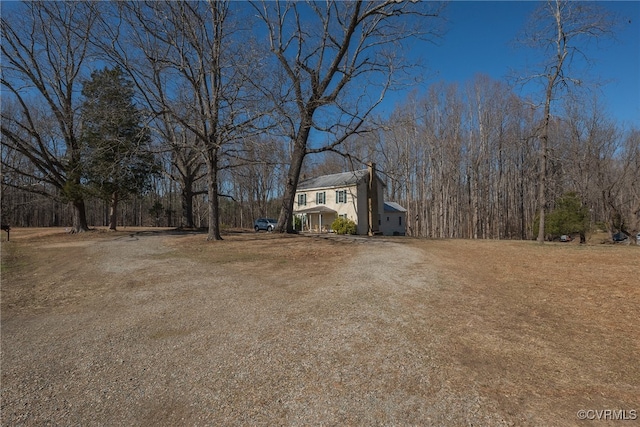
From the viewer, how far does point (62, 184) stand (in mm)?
20859

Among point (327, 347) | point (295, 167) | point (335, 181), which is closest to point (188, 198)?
point (295, 167)

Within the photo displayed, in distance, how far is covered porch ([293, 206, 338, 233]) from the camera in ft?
97.1

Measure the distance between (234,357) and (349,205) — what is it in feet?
82.2

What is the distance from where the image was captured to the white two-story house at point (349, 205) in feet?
92.6

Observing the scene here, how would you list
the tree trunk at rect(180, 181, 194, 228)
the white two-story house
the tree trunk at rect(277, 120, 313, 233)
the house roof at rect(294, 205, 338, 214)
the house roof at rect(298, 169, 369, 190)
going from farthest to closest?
the house roof at rect(294, 205, 338, 214), the white two-story house, the house roof at rect(298, 169, 369, 190), the tree trunk at rect(180, 181, 194, 228), the tree trunk at rect(277, 120, 313, 233)

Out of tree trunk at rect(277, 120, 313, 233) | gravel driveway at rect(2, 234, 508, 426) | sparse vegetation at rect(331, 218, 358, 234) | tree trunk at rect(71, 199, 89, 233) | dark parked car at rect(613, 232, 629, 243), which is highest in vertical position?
tree trunk at rect(277, 120, 313, 233)

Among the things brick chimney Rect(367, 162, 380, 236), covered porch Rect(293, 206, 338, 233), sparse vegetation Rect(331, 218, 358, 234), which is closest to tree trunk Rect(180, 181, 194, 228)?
covered porch Rect(293, 206, 338, 233)

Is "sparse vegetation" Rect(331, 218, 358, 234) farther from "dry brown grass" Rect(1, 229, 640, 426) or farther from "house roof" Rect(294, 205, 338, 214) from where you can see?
"dry brown grass" Rect(1, 229, 640, 426)

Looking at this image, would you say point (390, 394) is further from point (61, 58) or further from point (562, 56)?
point (61, 58)

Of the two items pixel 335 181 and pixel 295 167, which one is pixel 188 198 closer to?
pixel 295 167

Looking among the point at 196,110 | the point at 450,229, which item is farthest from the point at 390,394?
the point at 450,229

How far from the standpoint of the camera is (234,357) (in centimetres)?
372

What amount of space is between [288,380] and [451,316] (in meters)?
2.83

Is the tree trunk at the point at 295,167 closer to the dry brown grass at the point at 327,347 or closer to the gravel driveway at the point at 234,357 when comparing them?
the dry brown grass at the point at 327,347
